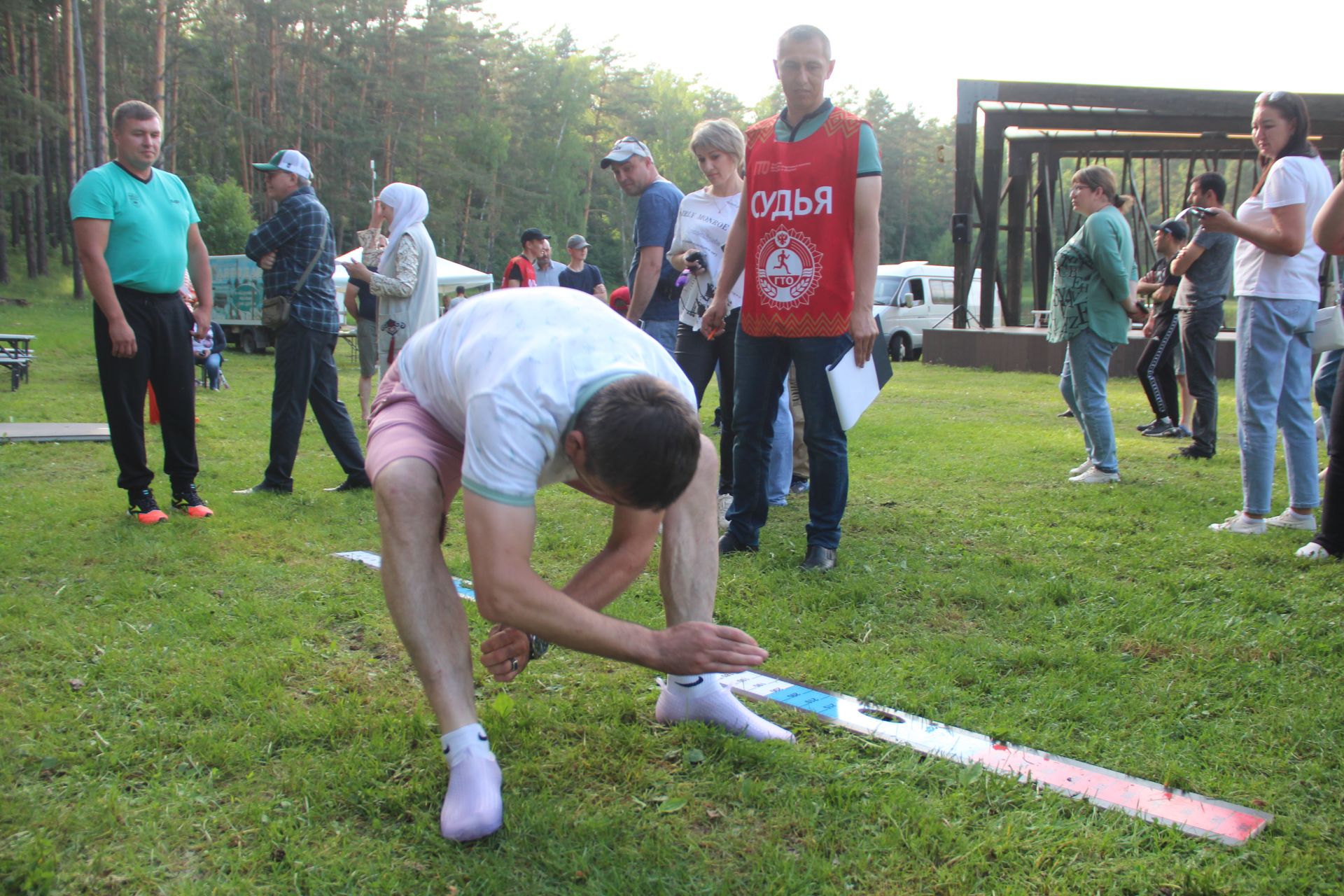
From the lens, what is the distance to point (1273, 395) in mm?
4184

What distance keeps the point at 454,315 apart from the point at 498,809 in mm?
1067

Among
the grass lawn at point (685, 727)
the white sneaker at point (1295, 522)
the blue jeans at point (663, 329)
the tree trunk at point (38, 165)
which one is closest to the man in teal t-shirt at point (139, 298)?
the grass lawn at point (685, 727)

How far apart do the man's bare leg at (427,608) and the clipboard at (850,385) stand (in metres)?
2.07

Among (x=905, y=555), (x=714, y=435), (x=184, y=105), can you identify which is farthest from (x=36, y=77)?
(x=905, y=555)

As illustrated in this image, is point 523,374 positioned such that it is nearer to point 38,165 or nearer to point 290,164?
point 290,164

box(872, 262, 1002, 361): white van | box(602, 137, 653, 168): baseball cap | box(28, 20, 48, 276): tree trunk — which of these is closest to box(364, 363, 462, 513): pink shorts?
box(602, 137, 653, 168): baseball cap

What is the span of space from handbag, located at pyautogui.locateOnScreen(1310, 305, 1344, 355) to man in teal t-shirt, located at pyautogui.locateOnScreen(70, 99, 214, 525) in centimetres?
523

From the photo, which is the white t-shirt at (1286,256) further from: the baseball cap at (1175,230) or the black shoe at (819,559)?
the baseball cap at (1175,230)

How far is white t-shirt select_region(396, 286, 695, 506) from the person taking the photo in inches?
68.9

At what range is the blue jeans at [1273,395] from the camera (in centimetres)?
418

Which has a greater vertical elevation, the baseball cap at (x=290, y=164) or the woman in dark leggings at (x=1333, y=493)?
the baseball cap at (x=290, y=164)

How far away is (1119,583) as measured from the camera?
3578 millimetres

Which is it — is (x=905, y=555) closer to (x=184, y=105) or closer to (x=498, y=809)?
(x=498, y=809)

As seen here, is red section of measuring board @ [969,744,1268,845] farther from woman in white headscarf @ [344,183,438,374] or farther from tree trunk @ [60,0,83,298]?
tree trunk @ [60,0,83,298]
